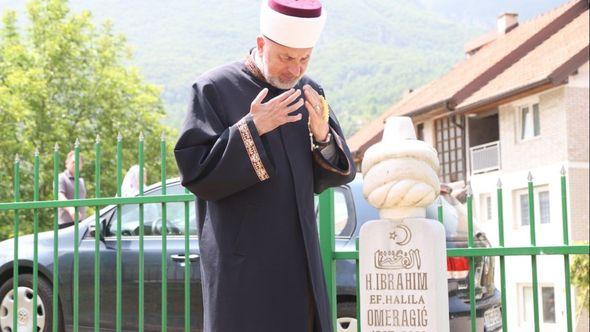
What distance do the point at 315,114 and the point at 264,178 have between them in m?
0.35

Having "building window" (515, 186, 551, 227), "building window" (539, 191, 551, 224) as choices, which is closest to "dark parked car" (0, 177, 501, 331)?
"building window" (515, 186, 551, 227)

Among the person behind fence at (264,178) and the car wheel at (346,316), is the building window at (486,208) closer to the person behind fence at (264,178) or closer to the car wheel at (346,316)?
the car wheel at (346,316)

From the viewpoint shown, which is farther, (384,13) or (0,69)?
(384,13)

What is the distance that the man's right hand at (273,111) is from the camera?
11.6ft

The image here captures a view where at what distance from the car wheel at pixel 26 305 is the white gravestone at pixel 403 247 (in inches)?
123

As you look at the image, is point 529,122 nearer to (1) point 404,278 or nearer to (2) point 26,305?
(2) point 26,305

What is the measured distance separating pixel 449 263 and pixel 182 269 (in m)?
→ 1.82

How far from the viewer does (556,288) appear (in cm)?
2627

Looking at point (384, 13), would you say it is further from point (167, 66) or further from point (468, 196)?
point (468, 196)

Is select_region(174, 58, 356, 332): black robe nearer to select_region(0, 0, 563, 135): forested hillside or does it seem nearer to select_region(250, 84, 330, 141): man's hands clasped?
select_region(250, 84, 330, 141): man's hands clasped

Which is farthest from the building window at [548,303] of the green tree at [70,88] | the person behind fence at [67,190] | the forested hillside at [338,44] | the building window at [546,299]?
the forested hillside at [338,44]

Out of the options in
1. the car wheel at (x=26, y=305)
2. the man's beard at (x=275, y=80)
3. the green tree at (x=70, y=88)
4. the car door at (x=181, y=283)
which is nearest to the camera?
the man's beard at (x=275, y=80)

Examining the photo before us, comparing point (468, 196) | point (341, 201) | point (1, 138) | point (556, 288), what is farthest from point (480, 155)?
point (468, 196)

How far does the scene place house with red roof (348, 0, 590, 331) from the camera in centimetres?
2769
